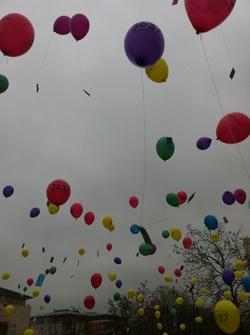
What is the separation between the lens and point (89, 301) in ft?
33.5

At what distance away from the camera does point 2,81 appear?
597 centimetres

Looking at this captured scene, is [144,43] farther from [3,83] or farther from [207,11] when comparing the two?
[3,83]

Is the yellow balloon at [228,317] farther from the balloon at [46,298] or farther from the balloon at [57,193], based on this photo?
the balloon at [46,298]

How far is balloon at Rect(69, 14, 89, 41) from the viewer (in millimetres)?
6211

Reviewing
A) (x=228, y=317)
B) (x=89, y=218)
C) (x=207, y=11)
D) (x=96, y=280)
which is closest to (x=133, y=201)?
(x=89, y=218)

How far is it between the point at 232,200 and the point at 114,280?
18.4 feet

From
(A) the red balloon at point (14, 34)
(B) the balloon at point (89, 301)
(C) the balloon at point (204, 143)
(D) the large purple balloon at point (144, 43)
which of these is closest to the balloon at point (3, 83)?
(A) the red balloon at point (14, 34)

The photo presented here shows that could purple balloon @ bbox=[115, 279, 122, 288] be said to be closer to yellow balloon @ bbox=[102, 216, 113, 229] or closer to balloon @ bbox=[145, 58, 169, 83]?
yellow balloon @ bbox=[102, 216, 113, 229]

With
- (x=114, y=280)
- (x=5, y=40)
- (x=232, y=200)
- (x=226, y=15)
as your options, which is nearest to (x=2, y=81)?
(x=5, y=40)

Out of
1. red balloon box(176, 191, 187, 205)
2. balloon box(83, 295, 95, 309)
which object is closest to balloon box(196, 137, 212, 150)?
red balloon box(176, 191, 187, 205)

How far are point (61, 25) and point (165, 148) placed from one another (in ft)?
11.2

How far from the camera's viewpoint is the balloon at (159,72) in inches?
243

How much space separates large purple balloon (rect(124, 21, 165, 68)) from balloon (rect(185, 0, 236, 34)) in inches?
21.9

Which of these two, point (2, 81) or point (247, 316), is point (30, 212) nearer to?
point (2, 81)
